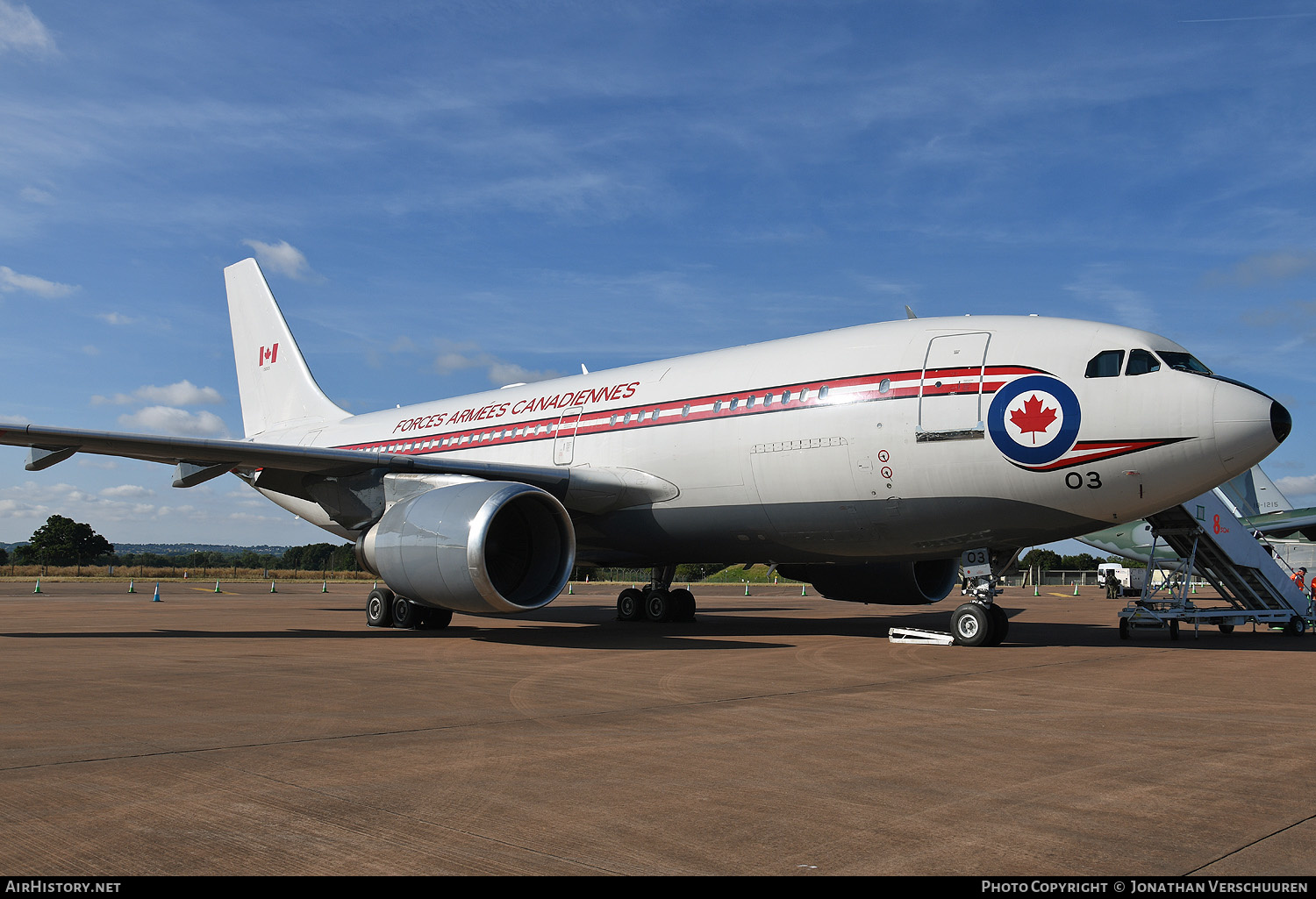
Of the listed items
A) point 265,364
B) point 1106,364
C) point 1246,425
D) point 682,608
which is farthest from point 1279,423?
point 265,364

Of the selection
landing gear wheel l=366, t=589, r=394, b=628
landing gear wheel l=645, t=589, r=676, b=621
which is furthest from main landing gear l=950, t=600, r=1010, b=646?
landing gear wheel l=366, t=589, r=394, b=628

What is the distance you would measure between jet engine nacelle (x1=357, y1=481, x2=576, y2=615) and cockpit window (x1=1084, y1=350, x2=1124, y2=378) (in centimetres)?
723

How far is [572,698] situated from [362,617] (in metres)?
13.8

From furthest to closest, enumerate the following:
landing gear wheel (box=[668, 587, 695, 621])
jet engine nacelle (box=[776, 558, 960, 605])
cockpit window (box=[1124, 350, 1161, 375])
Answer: landing gear wheel (box=[668, 587, 695, 621])
jet engine nacelle (box=[776, 558, 960, 605])
cockpit window (box=[1124, 350, 1161, 375])

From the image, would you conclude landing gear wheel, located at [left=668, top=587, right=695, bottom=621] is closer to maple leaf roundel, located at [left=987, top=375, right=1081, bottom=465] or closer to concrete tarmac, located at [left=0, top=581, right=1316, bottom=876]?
concrete tarmac, located at [left=0, top=581, right=1316, bottom=876]

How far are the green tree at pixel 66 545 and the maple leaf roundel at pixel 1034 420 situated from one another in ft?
283

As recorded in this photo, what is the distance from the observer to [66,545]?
269ft

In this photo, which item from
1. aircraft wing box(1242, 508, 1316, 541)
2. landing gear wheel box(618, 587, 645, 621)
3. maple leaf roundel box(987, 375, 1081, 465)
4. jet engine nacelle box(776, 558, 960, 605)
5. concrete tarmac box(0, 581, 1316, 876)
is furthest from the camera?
aircraft wing box(1242, 508, 1316, 541)

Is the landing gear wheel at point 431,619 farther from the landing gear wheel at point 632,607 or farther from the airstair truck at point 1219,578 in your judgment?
the airstair truck at point 1219,578

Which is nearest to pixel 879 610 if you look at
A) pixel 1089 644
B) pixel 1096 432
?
pixel 1089 644

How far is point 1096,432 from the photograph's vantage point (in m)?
11.9

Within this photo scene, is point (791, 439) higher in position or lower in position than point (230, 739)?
higher

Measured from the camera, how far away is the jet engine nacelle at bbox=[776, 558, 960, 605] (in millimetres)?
17469
